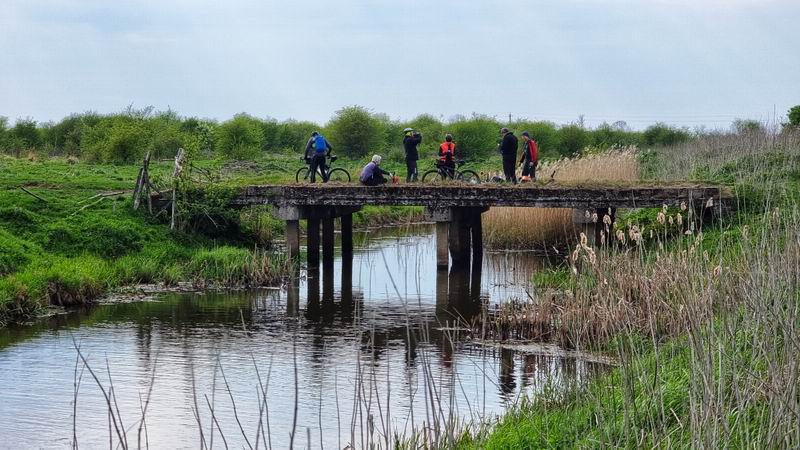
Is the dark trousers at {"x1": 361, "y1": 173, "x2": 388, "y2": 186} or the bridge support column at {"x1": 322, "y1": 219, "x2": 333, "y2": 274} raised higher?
the dark trousers at {"x1": 361, "y1": 173, "x2": 388, "y2": 186}

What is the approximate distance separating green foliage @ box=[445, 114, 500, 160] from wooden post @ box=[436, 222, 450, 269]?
1332 inches

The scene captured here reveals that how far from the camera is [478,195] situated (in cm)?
2720

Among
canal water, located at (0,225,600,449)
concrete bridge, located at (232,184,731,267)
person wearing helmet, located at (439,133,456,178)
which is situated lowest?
canal water, located at (0,225,600,449)

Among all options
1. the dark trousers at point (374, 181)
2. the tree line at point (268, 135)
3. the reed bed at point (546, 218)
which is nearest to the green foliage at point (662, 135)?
the tree line at point (268, 135)

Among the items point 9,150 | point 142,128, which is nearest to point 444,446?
point 142,128

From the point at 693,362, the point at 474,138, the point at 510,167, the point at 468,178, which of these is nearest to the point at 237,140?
the point at 474,138

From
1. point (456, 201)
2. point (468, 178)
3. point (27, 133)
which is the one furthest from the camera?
point (27, 133)

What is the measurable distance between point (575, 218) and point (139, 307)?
1094 cm

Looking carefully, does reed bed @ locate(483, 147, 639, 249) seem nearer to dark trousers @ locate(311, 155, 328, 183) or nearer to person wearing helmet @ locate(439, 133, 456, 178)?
person wearing helmet @ locate(439, 133, 456, 178)

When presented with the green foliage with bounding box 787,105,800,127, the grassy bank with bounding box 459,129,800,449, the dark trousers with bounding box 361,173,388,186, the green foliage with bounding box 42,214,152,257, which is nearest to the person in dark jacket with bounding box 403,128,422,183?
the dark trousers with bounding box 361,173,388,186

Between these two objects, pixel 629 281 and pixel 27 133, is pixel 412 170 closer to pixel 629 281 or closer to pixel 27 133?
pixel 629 281

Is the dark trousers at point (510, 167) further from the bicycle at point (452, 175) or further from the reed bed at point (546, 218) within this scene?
the reed bed at point (546, 218)

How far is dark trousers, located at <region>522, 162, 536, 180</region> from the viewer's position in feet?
93.2

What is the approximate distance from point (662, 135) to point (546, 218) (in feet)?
135
